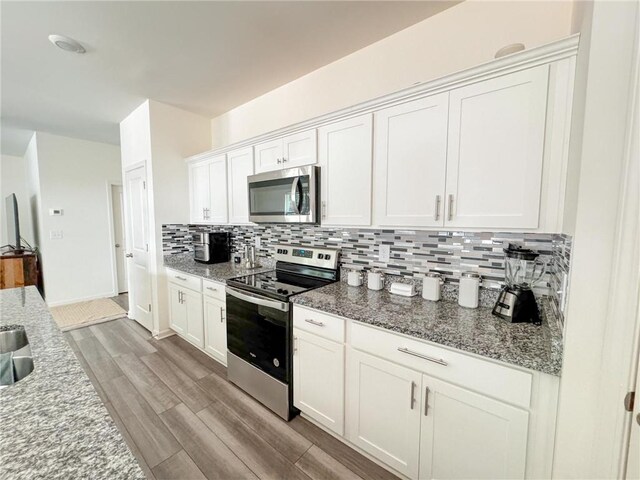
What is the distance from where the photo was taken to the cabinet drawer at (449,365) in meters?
1.06

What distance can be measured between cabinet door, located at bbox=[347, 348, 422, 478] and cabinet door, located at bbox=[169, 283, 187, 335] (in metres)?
2.16

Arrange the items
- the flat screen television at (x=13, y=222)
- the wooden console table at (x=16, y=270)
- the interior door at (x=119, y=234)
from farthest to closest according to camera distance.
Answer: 1. the interior door at (x=119, y=234)
2. the flat screen television at (x=13, y=222)
3. the wooden console table at (x=16, y=270)

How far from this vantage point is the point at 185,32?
190 centimetres

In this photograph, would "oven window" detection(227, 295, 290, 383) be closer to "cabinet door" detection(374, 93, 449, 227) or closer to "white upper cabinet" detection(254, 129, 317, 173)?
"cabinet door" detection(374, 93, 449, 227)

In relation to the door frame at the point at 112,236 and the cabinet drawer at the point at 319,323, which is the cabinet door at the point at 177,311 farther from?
the door frame at the point at 112,236

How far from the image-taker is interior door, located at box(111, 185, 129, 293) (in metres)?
4.87

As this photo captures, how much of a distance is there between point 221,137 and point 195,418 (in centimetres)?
308

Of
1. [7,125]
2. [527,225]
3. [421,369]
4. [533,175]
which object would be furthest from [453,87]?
[7,125]

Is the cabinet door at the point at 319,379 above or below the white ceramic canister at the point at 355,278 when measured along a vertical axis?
below

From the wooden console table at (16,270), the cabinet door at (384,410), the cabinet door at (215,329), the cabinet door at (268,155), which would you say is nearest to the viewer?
the cabinet door at (384,410)

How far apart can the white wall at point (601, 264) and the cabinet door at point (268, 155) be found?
1.86 m

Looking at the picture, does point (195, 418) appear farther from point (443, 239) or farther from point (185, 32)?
point (185, 32)

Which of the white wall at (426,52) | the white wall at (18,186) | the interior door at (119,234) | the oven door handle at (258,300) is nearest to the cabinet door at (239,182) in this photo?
the white wall at (426,52)

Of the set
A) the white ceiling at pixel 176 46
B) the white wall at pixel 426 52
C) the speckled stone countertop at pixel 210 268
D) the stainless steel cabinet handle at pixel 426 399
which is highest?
the white ceiling at pixel 176 46
